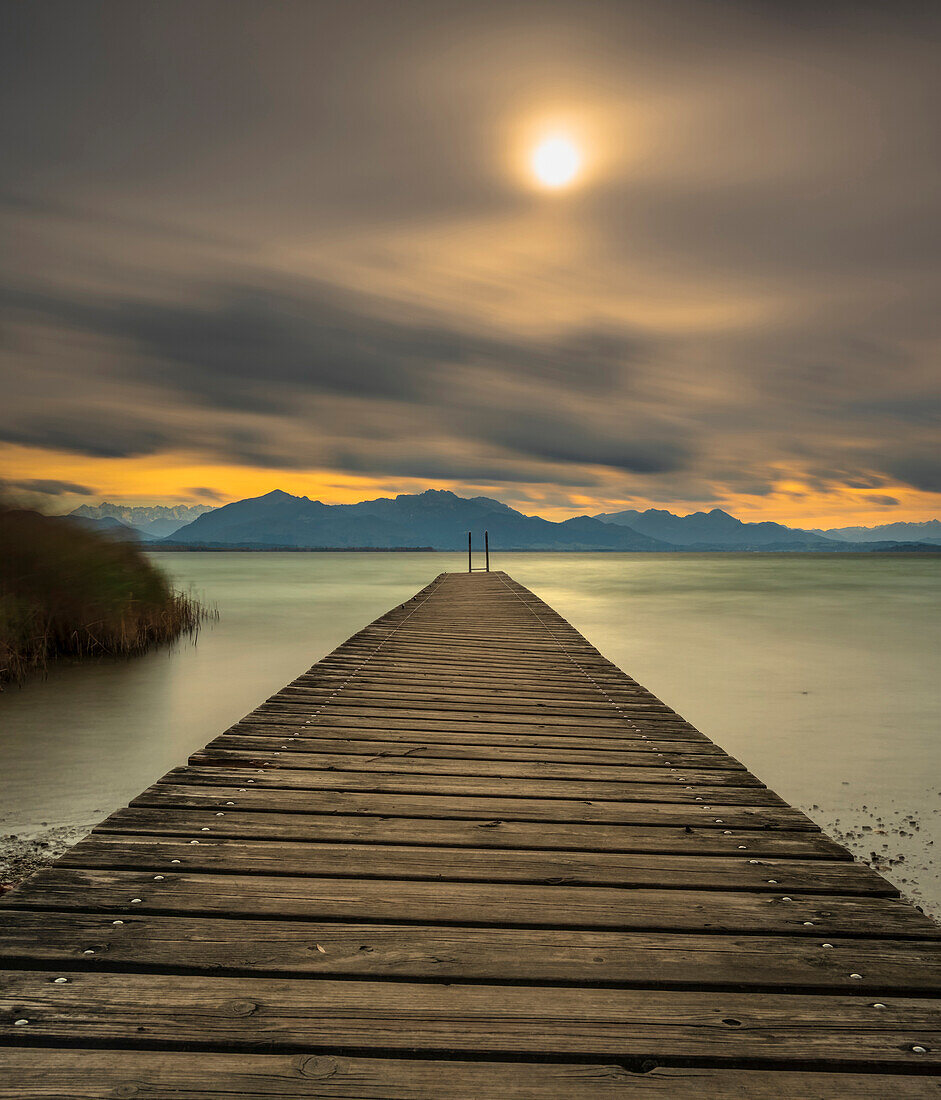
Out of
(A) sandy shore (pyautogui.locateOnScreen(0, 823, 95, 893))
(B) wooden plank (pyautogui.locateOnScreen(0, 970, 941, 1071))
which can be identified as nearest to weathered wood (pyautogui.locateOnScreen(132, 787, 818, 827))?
(B) wooden plank (pyautogui.locateOnScreen(0, 970, 941, 1071))

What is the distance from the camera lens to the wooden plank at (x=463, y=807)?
2.90 meters

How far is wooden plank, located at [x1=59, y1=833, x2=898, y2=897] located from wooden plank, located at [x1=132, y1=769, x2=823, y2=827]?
1.12ft

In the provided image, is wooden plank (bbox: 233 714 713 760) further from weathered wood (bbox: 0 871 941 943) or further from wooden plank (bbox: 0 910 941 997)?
wooden plank (bbox: 0 910 941 997)

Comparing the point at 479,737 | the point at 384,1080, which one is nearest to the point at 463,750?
the point at 479,737

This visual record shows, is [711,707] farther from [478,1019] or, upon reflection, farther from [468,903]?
[478,1019]

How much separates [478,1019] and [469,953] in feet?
0.81

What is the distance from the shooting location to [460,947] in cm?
191

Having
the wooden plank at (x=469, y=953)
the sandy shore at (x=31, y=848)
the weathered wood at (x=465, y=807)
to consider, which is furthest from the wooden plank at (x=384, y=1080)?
the sandy shore at (x=31, y=848)

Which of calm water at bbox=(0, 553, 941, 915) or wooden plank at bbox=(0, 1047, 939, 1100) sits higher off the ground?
wooden plank at bbox=(0, 1047, 939, 1100)

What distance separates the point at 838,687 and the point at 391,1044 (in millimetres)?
10704

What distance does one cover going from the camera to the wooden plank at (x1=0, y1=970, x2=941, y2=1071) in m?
1.55

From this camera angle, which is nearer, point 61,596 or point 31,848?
point 31,848

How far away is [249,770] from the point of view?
340 cm

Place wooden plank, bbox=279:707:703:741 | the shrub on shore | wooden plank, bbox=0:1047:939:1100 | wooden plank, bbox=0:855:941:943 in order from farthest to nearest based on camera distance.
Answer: the shrub on shore < wooden plank, bbox=279:707:703:741 < wooden plank, bbox=0:855:941:943 < wooden plank, bbox=0:1047:939:1100
